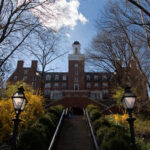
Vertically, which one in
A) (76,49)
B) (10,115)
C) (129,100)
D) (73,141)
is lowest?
(73,141)

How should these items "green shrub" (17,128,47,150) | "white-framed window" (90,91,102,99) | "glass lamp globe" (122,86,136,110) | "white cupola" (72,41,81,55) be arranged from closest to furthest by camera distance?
"glass lamp globe" (122,86,136,110), "green shrub" (17,128,47,150), "white-framed window" (90,91,102,99), "white cupola" (72,41,81,55)

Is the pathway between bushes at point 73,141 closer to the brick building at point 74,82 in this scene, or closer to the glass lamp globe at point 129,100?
the glass lamp globe at point 129,100

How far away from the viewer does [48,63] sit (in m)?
19.1

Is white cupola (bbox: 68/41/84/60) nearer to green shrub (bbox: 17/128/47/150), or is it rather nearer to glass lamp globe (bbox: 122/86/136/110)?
green shrub (bbox: 17/128/47/150)

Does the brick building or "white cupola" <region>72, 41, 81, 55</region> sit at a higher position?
"white cupola" <region>72, 41, 81, 55</region>

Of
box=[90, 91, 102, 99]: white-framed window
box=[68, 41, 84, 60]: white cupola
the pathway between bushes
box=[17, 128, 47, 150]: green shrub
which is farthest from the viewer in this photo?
box=[68, 41, 84, 60]: white cupola

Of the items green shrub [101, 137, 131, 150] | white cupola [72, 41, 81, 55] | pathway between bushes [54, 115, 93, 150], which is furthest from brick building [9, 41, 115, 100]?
green shrub [101, 137, 131, 150]

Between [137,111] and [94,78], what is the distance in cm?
2967

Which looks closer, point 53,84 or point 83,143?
point 83,143

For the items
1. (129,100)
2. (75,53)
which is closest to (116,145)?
(129,100)

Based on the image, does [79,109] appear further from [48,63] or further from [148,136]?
[148,136]

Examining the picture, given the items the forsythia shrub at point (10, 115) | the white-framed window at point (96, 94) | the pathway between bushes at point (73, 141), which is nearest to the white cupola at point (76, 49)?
the white-framed window at point (96, 94)

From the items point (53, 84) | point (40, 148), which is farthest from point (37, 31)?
point (53, 84)

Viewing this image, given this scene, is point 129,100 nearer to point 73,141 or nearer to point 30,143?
point 30,143
